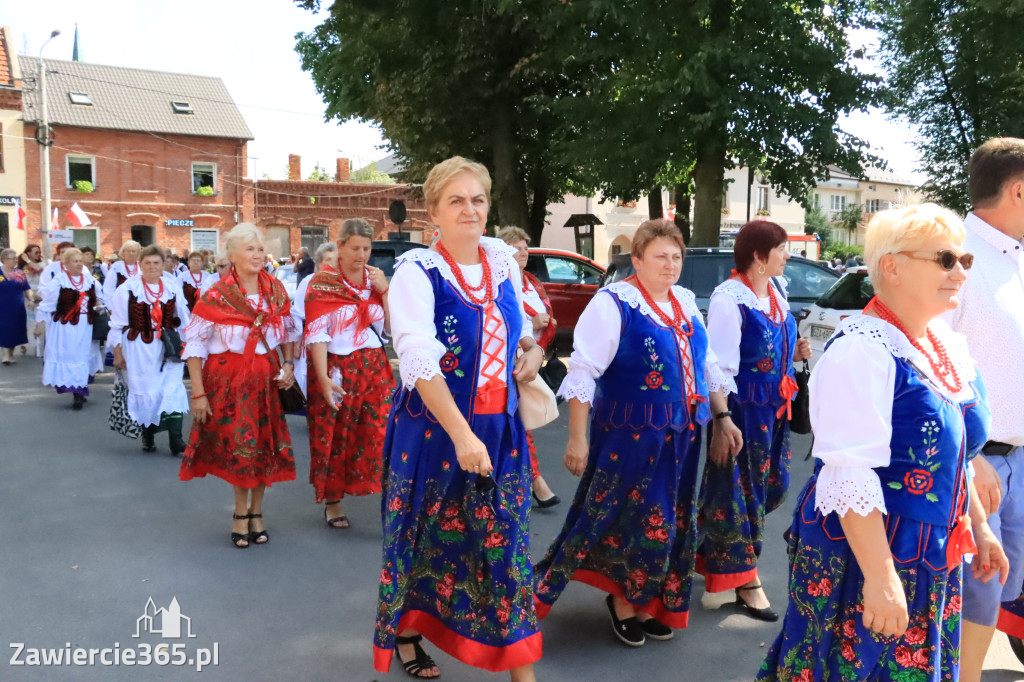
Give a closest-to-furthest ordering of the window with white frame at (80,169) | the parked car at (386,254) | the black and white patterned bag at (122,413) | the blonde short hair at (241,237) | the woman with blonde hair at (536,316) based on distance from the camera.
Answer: the blonde short hair at (241,237), the woman with blonde hair at (536,316), the black and white patterned bag at (122,413), the parked car at (386,254), the window with white frame at (80,169)

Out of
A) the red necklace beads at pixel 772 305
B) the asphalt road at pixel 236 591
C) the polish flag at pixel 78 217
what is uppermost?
the polish flag at pixel 78 217

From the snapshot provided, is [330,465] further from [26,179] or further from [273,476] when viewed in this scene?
[26,179]

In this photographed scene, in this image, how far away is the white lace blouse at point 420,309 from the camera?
317 cm

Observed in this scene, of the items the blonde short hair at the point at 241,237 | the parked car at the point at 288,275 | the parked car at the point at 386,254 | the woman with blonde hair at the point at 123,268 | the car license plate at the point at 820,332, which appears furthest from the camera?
the parked car at the point at 288,275

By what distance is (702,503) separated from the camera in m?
4.61

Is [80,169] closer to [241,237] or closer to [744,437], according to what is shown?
[241,237]

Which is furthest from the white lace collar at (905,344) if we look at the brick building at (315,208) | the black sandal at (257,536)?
the brick building at (315,208)

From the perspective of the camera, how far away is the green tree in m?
13.3

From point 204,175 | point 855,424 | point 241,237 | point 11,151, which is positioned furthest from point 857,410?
point 204,175

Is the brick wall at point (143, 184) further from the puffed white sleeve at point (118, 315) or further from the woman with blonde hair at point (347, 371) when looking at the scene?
the woman with blonde hair at point (347, 371)

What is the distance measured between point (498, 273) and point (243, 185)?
43028mm

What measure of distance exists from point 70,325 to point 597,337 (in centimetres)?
999

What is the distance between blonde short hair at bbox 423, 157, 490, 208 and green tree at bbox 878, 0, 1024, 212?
1168cm

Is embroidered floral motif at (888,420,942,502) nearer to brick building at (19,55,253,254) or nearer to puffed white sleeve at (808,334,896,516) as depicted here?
puffed white sleeve at (808,334,896,516)
